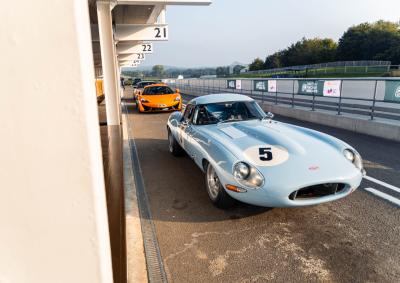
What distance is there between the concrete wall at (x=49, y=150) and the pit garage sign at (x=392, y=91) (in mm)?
8712

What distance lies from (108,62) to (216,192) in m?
7.74

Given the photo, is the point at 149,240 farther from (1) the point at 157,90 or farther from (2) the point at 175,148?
(1) the point at 157,90

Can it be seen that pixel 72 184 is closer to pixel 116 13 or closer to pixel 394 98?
pixel 394 98

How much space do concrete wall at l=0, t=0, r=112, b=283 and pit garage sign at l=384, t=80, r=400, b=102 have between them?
8712 mm

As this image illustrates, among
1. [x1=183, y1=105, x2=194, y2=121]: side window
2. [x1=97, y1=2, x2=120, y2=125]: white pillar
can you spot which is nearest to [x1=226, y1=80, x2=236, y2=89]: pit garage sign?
[x1=97, y1=2, x2=120, y2=125]: white pillar

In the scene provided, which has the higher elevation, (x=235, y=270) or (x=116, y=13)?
(x=116, y=13)

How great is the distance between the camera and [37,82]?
3.47 ft

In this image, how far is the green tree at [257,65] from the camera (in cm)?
9531

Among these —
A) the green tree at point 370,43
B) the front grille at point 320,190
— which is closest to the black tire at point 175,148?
the front grille at point 320,190

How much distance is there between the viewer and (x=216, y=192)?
13.3 feet

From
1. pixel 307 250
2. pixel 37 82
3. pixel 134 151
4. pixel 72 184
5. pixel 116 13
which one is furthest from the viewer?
pixel 116 13

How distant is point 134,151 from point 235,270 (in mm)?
5103

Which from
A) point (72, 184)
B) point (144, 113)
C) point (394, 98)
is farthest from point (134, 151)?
point (144, 113)

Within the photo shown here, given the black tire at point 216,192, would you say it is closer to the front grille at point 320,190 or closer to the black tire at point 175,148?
the front grille at point 320,190
